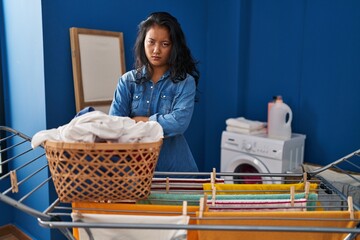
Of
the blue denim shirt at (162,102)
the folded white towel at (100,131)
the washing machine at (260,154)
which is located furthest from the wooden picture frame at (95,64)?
the folded white towel at (100,131)

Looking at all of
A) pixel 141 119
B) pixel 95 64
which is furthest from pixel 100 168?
pixel 95 64

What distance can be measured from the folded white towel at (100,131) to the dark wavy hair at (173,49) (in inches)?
24.9

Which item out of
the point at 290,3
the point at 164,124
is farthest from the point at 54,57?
the point at 290,3

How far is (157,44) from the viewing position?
4.68 ft

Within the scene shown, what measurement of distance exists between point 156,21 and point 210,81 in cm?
196

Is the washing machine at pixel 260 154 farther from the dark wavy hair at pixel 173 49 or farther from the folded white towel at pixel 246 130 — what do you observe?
the dark wavy hair at pixel 173 49

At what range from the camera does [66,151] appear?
0.81 metres

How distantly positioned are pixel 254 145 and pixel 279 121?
0.96ft

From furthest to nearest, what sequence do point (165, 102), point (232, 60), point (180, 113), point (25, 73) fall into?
1. point (232, 60)
2. point (25, 73)
3. point (165, 102)
4. point (180, 113)

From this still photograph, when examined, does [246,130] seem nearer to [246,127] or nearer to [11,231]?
[246,127]

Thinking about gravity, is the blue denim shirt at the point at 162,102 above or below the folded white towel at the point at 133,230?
above

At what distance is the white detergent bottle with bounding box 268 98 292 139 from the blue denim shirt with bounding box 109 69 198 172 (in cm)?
134

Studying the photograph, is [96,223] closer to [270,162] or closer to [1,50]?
[270,162]

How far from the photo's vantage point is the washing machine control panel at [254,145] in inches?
98.3
